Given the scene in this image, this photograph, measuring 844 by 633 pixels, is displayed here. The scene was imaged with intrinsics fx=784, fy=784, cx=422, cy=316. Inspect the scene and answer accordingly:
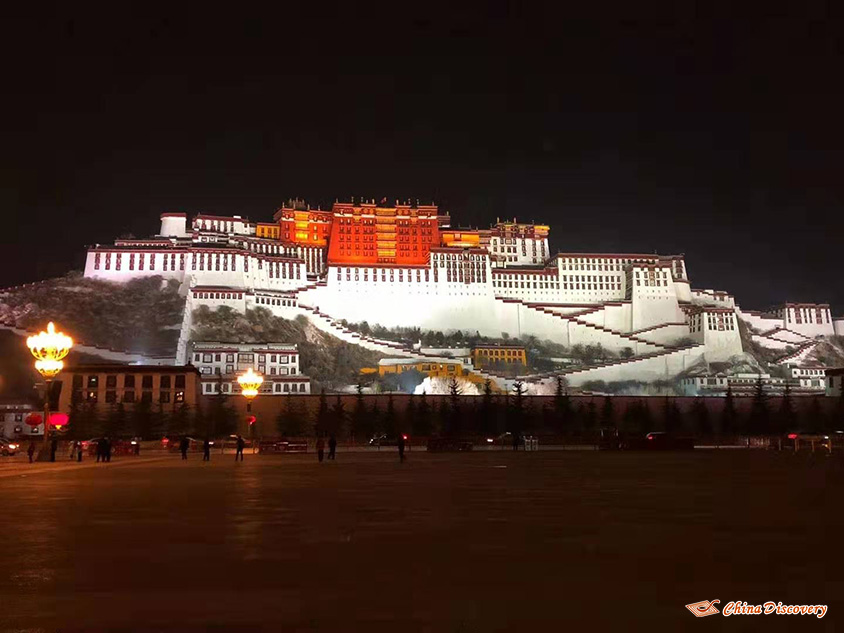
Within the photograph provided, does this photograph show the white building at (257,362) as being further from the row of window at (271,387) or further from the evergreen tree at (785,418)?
the evergreen tree at (785,418)

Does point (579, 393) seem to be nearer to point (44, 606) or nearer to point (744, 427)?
point (744, 427)

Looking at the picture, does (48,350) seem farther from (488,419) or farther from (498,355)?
(498,355)

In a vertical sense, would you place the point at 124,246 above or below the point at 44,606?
above

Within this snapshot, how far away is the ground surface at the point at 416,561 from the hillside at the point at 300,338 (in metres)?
70.7

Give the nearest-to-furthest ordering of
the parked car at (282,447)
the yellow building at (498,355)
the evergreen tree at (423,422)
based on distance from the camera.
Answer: the parked car at (282,447) < the evergreen tree at (423,422) < the yellow building at (498,355)

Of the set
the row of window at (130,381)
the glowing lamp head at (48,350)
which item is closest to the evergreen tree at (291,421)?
the row of window at (130,381)

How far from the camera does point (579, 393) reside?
80.0 meters

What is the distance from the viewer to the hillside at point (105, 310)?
81.1m

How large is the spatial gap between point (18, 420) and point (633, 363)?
6225 cm

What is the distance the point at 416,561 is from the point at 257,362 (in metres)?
73.9

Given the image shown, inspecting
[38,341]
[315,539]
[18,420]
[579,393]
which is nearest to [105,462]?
[38,341]

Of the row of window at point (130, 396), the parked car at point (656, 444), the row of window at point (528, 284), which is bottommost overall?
the parked car at point (656, 444)

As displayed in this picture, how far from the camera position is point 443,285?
98062mm

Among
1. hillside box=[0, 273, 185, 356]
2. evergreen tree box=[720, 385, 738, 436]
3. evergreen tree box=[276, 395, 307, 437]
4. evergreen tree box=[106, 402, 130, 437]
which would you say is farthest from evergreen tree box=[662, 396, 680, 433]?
hillside box=[0, 273, 185, 356]
